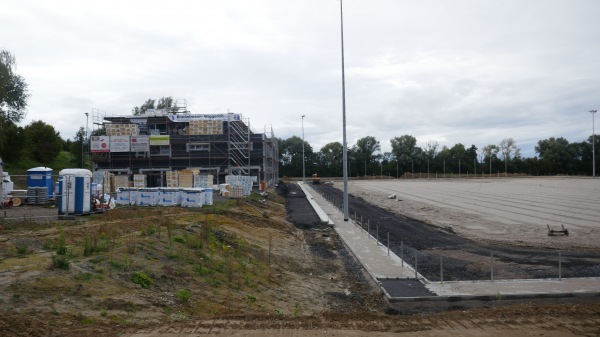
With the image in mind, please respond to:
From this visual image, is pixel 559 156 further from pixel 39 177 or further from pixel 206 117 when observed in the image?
pixel 39 177

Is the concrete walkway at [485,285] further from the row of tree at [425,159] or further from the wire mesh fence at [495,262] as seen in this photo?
the row of tree at [425,159]

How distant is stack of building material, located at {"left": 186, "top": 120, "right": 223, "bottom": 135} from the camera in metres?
55.7

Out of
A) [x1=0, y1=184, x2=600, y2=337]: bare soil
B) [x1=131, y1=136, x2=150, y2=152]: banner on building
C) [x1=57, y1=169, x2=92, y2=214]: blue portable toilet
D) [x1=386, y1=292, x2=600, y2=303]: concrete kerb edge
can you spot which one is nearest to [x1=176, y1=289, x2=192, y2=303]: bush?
[x1=0, y1=184, x2=600, y2=337]: bare soil

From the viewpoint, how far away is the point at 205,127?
2207 inches

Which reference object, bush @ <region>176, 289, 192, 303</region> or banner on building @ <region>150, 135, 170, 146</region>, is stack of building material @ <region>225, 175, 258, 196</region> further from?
bush @ <region>176, 289, 192, 303</region>

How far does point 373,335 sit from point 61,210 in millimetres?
18216

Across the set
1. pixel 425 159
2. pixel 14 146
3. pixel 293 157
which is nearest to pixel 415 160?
pixel 425 159

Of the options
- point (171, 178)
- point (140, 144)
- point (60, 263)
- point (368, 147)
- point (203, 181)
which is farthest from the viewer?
point (368, 147)

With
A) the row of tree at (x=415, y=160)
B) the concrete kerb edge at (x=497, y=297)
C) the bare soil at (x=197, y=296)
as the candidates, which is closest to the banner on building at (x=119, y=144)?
the bare soil at (x=197, y=296)

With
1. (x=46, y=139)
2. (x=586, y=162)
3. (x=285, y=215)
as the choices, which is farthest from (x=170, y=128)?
(x=586, y=162)

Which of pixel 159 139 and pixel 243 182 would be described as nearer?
pixel 243 182

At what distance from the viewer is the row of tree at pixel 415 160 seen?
127 m

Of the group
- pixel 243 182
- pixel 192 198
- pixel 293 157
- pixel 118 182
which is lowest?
pixel 192 198

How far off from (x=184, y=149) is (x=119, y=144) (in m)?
7.65
